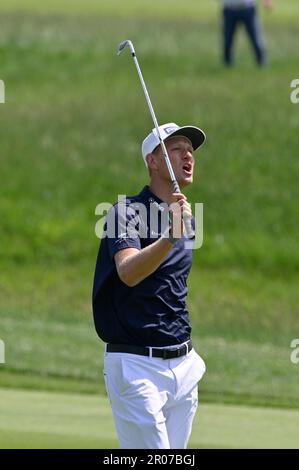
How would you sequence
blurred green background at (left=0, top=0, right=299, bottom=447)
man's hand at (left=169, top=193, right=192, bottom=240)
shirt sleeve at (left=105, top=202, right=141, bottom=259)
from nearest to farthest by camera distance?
man's hand at (left=169, top=193, right=192, bottom=240)
shirt sleeve at (left=105, top=202, right=141, bottom=259)
blurred green background at (left=0, top=0, right=299, bottom=447)

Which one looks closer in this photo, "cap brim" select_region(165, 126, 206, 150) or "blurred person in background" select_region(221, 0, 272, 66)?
"cap brim" select_region(165, 126, 206, 150)

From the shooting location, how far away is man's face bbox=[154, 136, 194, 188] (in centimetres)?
646

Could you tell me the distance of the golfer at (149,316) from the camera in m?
6.29

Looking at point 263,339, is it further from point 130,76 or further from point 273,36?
point 273,36

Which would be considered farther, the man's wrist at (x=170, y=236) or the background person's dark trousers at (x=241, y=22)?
the background person's dark trousers at (x=241, y=22)

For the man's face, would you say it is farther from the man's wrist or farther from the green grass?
the green grass

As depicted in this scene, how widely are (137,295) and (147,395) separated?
474 millimetres

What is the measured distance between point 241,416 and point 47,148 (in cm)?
1227

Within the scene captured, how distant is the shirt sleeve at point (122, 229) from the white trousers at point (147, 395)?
531mm

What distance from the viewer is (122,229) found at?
20.5ft

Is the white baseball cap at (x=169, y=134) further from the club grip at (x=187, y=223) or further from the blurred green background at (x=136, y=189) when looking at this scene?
the blurred green background at (x=136, y=189)

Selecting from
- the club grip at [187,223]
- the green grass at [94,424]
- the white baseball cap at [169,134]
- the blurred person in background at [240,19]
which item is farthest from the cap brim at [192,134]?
the blurred person in background at [240,19]

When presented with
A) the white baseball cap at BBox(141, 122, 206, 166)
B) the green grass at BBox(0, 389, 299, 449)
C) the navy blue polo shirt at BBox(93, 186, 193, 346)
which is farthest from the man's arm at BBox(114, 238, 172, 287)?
the green grass at BBox(0, 389, 299, 449)

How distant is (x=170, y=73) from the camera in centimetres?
2636
